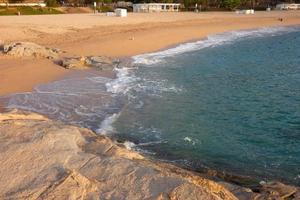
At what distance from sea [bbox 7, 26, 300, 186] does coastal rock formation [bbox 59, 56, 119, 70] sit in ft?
2.15

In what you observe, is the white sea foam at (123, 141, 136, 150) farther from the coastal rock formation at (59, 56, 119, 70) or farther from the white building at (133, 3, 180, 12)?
the white building at (133, 3, 180, 12)

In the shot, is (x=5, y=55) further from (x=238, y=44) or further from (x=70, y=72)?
→ (x=238, y=44)

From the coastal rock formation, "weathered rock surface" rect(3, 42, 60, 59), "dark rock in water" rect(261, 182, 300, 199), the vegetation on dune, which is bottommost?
"dark rock in water" rect(261, 182, 300, 199)

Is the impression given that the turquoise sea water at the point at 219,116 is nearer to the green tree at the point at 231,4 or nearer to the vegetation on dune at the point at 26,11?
the vegetation on dune at the point at 26,11

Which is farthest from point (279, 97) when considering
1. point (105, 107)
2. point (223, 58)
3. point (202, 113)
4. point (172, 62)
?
point (223, 58)

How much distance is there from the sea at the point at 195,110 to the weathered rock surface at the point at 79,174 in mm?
3732

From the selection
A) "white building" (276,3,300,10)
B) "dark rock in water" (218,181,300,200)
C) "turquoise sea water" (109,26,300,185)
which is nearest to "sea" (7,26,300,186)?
"turquoise sea water" (109,26,300,185)

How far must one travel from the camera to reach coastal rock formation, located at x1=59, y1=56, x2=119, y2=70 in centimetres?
2530

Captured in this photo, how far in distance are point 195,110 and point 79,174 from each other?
412 inches

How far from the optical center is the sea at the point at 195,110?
13.0 metres

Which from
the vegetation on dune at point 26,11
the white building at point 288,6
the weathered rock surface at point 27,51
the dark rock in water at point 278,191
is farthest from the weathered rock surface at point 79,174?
the white building at point 288,6

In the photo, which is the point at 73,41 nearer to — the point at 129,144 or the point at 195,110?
the point at 195,110

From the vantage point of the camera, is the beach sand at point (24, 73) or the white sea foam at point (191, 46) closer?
the beach sand at point (24, 73)

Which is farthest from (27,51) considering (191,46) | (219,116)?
(191,46)
